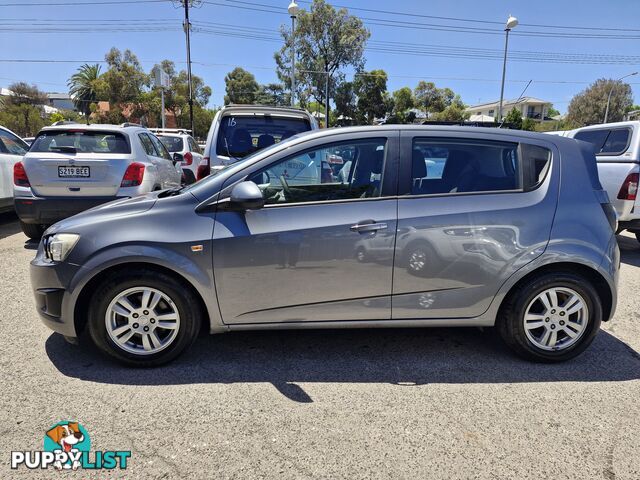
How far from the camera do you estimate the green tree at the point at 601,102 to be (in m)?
54.5

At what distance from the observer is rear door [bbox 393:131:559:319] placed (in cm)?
316

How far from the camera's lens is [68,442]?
2426 millimetres

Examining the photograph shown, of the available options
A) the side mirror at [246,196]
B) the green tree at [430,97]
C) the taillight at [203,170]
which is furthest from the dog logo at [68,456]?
the green tree at [430,97]

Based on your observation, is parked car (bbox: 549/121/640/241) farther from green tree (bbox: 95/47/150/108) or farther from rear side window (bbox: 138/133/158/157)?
green tree (bbox: 95/47/150/108)

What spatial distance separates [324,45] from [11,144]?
3743 cm

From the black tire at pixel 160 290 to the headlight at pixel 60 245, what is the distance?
336mm

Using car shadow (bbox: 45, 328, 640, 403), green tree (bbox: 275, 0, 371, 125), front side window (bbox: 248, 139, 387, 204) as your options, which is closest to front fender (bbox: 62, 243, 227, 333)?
car shadow (bbox: 45, 328, 640, 403)

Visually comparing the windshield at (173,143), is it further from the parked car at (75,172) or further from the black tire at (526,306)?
the black tire at (526,306)

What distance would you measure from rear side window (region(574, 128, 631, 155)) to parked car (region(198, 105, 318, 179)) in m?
4.44

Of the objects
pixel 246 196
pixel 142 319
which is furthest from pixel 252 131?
pixel 142 319

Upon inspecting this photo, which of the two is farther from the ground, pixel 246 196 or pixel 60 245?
pixel 246 196

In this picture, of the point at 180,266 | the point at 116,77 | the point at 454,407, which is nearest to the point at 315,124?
the point at 180,266

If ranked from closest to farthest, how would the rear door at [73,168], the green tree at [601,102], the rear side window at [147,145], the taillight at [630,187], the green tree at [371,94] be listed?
the rear door at [73,168] < the taillight at [630,187] < the rear side window at [147,145] < the green tree at [371,94] < the green tree at [601,102]

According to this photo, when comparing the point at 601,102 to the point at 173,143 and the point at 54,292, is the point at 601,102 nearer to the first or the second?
the point at 173,143
